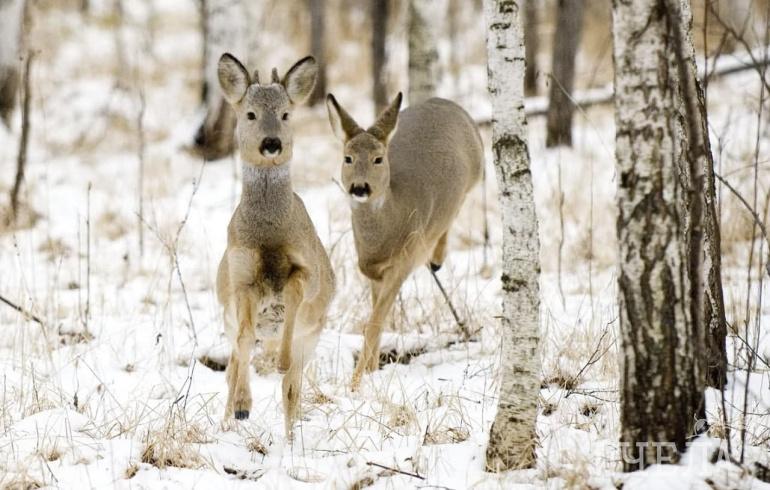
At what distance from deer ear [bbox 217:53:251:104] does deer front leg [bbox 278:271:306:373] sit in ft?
3.42

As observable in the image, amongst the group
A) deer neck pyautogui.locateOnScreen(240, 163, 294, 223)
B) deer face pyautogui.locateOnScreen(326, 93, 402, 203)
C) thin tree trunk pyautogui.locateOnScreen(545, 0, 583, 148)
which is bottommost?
deer neck pyautogui.locateOnScreen(240, 163, 294, 223)

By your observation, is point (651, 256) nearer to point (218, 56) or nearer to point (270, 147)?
point (270, 147)

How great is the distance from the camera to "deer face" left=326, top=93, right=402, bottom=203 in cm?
630

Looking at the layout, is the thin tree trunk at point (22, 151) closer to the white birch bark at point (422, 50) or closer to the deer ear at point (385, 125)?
the deer ear at point (385, 125)

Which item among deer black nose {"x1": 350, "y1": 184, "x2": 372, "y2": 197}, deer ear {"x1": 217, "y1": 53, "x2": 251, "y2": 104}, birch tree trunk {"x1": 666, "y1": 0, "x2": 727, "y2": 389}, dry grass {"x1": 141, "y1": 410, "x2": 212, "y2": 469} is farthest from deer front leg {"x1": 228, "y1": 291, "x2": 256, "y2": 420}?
birch tree trunk {"x1": 666, "y1": 0, "x2": 727, "y2": 389}

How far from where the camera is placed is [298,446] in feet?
15.0

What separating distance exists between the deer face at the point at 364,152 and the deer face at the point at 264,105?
32.1 inches

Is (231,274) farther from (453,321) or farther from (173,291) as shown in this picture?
(173,291)

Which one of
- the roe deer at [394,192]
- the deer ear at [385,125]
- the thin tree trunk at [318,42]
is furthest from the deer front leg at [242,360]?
the thin tree trunk at [318,42]

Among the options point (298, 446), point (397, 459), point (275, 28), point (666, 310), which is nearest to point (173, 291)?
point (298, 446)

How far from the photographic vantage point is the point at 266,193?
201 inches

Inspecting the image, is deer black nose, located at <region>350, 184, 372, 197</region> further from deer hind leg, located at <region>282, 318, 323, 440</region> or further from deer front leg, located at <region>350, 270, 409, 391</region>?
deer hind leg, located at <region>282, 318, 323, 440</region>

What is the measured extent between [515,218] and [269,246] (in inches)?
62.2

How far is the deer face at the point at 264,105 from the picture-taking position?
501 centimetres
